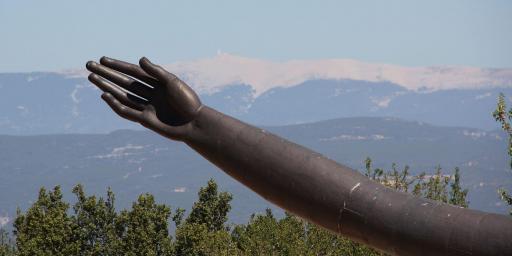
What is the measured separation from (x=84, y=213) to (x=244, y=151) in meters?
66.5

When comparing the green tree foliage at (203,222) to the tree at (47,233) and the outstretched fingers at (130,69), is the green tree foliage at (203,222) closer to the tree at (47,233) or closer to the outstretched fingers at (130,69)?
the tree at (47,233)

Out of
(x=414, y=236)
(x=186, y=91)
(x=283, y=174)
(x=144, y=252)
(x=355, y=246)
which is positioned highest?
(x=144, y=252)

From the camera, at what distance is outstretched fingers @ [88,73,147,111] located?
10.6 m

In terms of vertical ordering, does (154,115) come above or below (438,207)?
above

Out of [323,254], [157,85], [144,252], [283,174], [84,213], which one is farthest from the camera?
[84,213]

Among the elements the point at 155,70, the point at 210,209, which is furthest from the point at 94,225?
the point at 155,70

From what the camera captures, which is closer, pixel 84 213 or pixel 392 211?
pixel 392 211

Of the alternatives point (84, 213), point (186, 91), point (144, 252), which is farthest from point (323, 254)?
point (186, 91)

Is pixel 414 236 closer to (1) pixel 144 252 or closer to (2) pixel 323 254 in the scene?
(2) pixel 323 254

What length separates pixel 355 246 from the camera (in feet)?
124

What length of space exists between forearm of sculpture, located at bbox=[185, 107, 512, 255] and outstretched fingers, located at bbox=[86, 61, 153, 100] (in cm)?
65

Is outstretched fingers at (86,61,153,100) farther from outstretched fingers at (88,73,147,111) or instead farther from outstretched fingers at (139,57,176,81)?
outstretched fingers at (139,57,176,81)

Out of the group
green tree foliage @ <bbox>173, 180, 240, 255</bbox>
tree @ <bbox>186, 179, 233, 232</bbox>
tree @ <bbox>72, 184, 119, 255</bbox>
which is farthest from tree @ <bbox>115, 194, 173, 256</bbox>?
tree @ <bbox>186, 179, 233, 232</bbox>

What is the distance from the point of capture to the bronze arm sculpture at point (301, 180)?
341 inches
